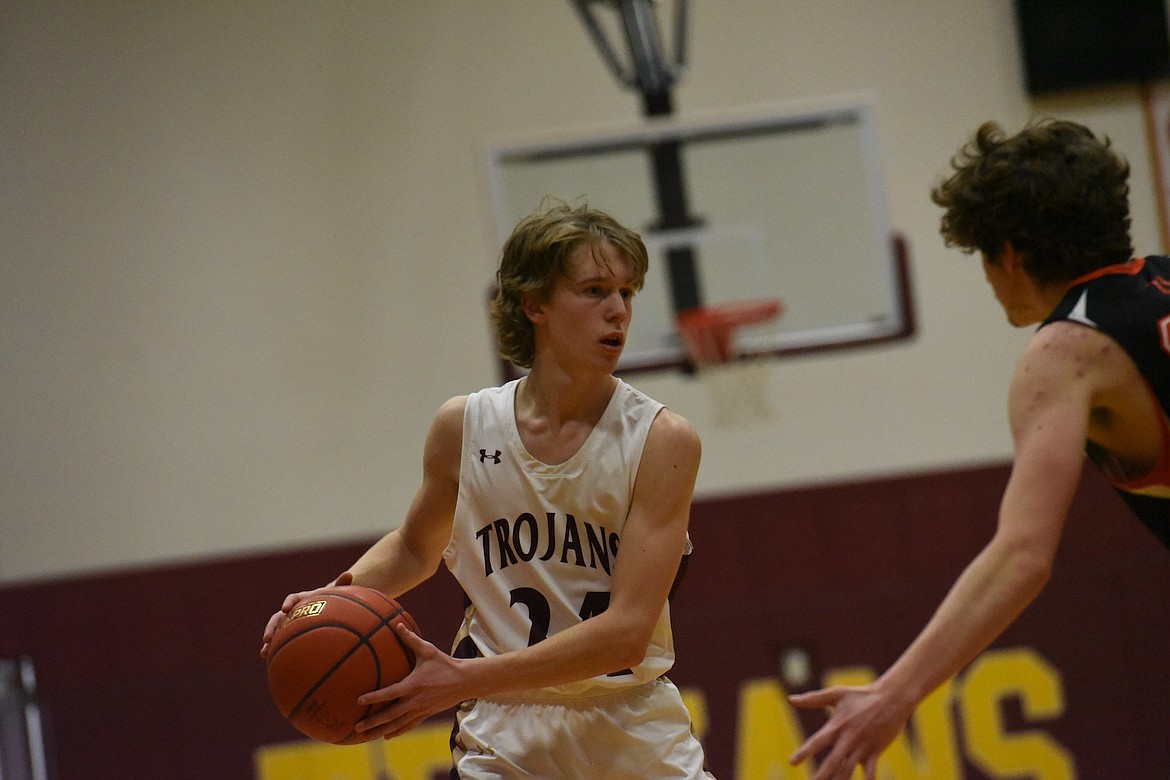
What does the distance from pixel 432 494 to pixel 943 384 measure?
563 cm

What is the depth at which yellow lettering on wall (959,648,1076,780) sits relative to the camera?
5.63 metres

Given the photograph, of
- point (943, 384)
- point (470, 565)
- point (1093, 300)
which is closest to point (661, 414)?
point (470, 565)

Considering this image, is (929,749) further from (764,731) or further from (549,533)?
(549,533)

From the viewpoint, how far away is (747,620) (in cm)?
584

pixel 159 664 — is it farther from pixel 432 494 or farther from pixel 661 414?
pixel 661 414

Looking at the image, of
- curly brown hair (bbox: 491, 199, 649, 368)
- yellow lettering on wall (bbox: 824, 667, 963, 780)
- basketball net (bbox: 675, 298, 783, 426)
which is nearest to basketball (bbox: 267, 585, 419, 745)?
curly brown hair (bbox: 491, 199, 649, 368)

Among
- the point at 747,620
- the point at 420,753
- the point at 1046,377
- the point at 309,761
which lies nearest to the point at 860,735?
the point at 1046,377

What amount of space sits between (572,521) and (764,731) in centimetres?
345

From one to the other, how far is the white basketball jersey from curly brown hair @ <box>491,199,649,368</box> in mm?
314

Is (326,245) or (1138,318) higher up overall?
(326,245)

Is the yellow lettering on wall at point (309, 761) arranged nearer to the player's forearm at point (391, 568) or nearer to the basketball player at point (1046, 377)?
the player's forearm at point (391, 568)

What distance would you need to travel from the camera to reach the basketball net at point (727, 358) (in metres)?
7.27

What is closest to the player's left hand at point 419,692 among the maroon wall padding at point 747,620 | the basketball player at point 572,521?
the basketball player at point 572,521

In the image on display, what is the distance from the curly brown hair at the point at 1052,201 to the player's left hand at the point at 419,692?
1433 millimetres
